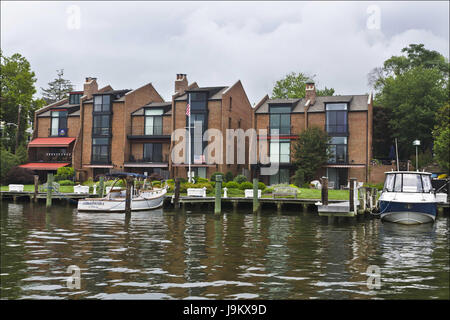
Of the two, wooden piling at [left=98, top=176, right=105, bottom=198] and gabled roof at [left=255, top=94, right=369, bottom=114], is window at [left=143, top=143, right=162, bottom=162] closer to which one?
gabled roof at [left=255, top=94, right=369, bottom=114]

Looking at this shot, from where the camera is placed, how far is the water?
38.2 ft

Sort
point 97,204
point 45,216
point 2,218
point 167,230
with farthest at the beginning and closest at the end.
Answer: point 97,204 → point 45,216 → point 2,218 → point 167,230

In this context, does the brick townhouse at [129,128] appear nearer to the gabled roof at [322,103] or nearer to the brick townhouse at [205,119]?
the brick townhouse at [205,119]

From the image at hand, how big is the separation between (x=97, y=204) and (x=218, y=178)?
30.7 ft

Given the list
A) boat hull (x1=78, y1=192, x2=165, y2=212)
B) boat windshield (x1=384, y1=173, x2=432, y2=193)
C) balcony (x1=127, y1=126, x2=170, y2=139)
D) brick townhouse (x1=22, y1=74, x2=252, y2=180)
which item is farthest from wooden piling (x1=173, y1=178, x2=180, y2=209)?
balcony (x1=127, y1=126, x2=170, y2=139)

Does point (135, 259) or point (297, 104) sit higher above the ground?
point (297, 104)

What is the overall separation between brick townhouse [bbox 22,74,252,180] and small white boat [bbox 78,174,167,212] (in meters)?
16.5

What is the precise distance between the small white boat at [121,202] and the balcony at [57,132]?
94.6ft

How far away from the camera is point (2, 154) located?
54.1m

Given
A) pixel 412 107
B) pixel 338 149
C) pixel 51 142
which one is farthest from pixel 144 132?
pixel 412 107
